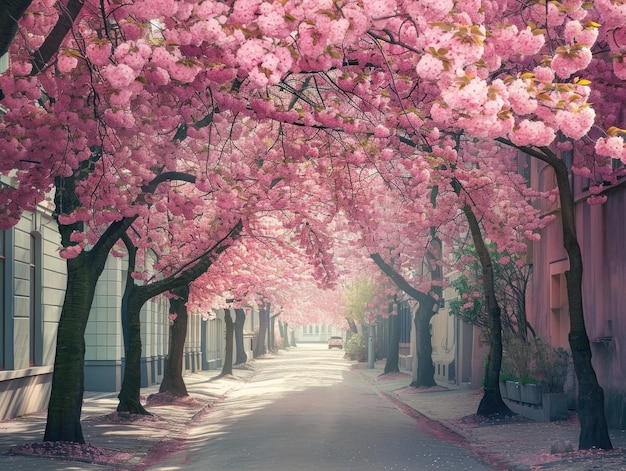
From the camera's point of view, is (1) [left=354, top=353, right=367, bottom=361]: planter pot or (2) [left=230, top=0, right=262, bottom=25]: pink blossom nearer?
(2) [left=230, top=0, right=262, bottom=25]: pink blossom

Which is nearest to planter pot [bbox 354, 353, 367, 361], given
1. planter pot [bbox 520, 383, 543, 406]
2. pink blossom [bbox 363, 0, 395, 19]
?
planter pot [bbox 520, 383, 543, 406]

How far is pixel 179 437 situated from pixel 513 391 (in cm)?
887

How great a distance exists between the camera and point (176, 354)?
2844 cm

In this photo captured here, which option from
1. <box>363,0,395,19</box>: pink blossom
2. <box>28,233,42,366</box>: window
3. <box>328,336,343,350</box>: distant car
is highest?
<box>363,0,395,19</box>: pink blossom

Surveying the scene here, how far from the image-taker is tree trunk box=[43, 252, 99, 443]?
50.2 ft

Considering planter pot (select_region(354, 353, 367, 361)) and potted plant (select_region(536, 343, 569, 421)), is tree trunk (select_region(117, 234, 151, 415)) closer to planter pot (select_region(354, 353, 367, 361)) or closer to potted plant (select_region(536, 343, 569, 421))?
potted plant (select_region(536, 343, 569, 421))

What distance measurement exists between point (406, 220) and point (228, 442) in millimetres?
9046

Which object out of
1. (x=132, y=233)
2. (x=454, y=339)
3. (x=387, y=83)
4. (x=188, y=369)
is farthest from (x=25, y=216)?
(x=188, y=369)

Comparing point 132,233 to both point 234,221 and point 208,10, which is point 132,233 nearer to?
point 234,221

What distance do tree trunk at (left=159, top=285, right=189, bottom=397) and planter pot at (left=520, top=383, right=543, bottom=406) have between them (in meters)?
9.96

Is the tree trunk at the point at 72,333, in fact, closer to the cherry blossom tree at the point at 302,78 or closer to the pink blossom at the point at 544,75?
the cherry blossom tree at the point at 302,78

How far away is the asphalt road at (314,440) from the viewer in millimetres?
13445

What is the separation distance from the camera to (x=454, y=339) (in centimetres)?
3953

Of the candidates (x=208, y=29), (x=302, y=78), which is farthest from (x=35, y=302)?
(x=208, y=29)
